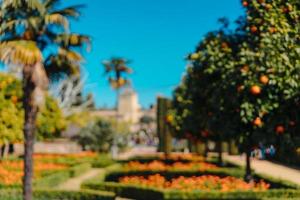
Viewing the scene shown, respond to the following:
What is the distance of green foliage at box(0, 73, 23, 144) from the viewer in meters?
32.7

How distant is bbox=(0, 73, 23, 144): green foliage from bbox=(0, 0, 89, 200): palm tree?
14.7 m

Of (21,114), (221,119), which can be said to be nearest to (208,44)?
(221,119)

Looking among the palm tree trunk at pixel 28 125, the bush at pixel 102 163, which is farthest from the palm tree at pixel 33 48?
the bush at pixel 102 163

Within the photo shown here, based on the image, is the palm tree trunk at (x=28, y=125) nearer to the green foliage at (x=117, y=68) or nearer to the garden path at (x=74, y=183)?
the garden path at (x=74, y=183)

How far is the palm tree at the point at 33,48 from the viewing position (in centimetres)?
1348

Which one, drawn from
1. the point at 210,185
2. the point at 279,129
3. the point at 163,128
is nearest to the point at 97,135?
the point at 163,128

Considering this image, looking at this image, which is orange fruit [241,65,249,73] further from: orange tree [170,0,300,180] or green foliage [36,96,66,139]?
green foliage [36,96,66,139]

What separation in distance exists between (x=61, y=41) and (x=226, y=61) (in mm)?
7131

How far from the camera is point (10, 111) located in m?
34.0

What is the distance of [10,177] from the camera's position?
23.1 m

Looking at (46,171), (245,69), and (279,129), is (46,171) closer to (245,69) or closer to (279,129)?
(245,69)

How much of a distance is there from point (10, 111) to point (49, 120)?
33.6ft

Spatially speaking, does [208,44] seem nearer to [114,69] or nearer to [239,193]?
[239,193]

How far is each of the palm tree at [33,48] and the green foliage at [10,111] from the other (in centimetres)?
1468
